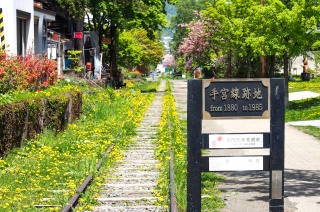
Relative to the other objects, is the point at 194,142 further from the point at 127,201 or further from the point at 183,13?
the point at 183,13

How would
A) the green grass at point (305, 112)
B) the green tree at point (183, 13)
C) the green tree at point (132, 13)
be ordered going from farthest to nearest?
the green tree at point (183, 13) < the green tree at point (132, 13) < the green grass at point (305, 112)

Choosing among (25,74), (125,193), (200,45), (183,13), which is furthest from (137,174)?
(183,13)

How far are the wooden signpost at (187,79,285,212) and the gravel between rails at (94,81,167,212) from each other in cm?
216

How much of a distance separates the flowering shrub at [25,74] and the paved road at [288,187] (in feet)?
26.8

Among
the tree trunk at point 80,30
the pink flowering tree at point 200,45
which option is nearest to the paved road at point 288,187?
the tree trunk at point 80,30

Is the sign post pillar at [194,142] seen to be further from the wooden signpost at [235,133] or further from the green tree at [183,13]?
the green tree at [183,13]

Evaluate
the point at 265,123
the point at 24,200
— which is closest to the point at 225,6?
the point at 265,123

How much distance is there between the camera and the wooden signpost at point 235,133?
8.44m

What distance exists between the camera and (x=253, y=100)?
8.50 meters

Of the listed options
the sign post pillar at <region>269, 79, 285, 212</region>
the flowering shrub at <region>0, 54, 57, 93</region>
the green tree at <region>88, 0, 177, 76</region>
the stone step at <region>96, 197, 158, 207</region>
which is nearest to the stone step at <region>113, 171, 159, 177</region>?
the stone step at <region>96, 197, 158, 207</region>

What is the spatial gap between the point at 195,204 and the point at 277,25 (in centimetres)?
2424

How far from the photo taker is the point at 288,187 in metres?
12.9

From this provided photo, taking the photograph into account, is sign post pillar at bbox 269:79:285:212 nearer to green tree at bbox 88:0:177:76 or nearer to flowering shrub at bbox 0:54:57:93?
flowering shrub at bbox 0:54:57:93

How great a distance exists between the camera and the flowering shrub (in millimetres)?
19969
